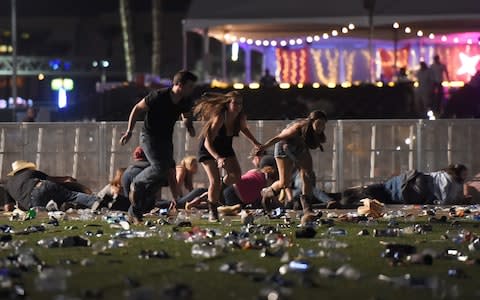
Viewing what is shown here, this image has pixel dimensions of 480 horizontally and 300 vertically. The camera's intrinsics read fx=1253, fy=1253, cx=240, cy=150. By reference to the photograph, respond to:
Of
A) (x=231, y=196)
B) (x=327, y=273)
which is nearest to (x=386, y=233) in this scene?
(x=327, y=273)

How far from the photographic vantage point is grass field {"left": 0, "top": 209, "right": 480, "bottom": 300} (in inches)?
305

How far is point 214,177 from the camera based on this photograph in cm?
1444

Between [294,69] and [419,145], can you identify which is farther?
[294,69]

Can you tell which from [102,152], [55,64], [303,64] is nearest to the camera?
[102,152]

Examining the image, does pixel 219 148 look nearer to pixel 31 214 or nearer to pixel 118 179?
pixel 31 214

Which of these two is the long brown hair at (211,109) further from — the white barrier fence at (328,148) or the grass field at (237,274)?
the white barrier fence at (328,148)

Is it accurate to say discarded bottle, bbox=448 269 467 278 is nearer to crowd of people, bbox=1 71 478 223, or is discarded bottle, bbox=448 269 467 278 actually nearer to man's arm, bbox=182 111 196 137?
crowd of people, bbox=1 71 478 223

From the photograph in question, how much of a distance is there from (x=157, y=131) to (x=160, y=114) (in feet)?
0.64

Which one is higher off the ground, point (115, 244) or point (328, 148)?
point (328, 148)

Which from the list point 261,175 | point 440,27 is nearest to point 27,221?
Answer: point 261,175

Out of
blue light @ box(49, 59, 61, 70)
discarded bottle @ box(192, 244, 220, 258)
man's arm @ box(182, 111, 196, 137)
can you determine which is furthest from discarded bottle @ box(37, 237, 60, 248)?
blue light @ box(49, 59, 61, 70)

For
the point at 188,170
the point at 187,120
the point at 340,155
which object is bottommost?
the point at 188,170

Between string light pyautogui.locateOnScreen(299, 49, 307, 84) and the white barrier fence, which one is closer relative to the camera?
the white barrier fence

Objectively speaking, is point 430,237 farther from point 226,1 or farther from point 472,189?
point 226,1
